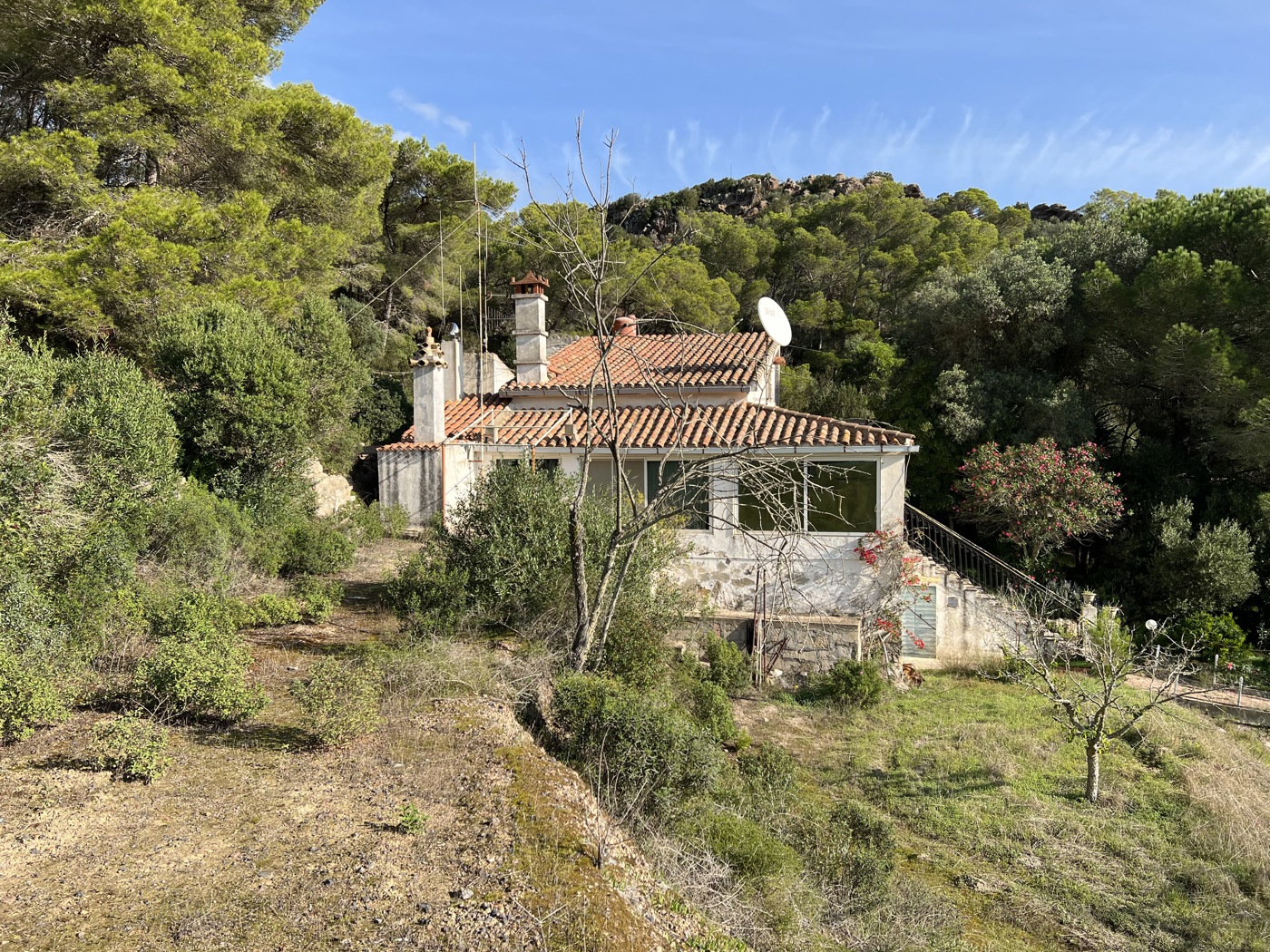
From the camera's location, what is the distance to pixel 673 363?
17.0 meters

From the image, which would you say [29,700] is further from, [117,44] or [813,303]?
[813,303]

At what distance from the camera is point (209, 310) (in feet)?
41.3

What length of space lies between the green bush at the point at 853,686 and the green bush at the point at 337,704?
7.49 m

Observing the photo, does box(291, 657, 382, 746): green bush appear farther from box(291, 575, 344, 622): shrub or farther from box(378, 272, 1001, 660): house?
box(378, 272, 1001, 660): house

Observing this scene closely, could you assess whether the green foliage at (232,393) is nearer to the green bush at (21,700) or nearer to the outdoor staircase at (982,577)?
the green bush at (21,700)

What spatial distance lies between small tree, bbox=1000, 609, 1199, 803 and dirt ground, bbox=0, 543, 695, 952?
277 inches

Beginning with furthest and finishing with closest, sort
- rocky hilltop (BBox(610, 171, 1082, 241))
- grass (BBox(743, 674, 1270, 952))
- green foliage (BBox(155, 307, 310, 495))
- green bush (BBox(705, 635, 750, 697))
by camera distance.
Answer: rocky hilltop (BBox(610, 171, 1082, 241)) < green foliage (BBox(155, 307, 310, 495)) < green bush (BBox(705, 635, 750, 697)) < grass (BBox(743, 674, 1270, 952))

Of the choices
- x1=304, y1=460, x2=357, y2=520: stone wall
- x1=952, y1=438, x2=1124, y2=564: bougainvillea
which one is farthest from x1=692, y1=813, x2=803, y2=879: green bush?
x1=304, y1=460, x2=357, y2=520: stone wall

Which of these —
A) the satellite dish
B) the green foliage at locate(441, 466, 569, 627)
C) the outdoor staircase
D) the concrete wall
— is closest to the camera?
the green foliage at locate(441, 466, 569, 627)

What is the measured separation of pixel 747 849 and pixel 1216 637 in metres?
13.9

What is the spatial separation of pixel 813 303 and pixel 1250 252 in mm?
14292

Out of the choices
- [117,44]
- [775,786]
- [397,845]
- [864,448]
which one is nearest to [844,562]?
[864,448]

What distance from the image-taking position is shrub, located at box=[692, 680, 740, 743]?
8883 millimetres

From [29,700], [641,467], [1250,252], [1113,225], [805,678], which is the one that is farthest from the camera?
[1113,225]
